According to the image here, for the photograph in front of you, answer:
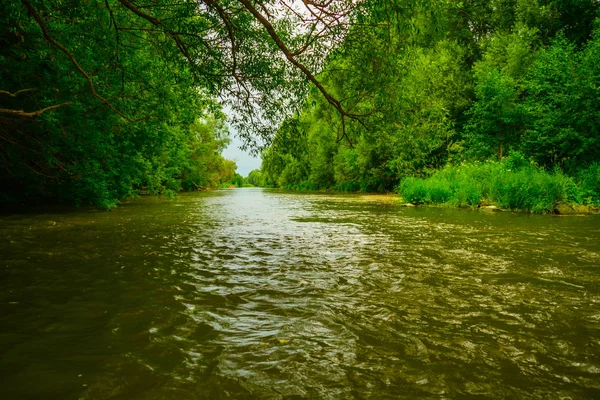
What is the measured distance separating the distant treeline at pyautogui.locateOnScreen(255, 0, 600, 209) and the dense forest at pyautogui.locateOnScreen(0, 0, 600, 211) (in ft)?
0.23

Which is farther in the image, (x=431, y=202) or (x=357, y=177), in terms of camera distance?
(x=357, y=177)

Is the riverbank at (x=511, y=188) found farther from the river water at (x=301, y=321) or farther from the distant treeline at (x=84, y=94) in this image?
the distant treeline at (x=84, y=94)

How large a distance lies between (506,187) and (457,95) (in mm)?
20910

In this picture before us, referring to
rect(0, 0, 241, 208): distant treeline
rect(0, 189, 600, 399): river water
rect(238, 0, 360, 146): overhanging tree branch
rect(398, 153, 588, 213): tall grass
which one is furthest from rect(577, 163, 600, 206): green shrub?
rect(0, 0, 241, 208): distant treeline

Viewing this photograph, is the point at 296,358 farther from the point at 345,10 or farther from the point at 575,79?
the point at 575,79

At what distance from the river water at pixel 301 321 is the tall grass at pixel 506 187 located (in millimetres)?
9418

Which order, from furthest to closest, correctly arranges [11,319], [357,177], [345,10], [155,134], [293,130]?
[357,177] < [155,134] < [293,130] < [345,10] < [11,319]

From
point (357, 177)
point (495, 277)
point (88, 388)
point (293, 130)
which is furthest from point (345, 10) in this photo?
point (357, 177)

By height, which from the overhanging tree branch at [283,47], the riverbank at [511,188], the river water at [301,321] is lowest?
the river water at [301,321]

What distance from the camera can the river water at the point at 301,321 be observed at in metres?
2.91

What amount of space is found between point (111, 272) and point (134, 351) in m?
3.36

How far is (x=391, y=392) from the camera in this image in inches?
110

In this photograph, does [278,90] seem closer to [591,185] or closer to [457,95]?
[591,185]

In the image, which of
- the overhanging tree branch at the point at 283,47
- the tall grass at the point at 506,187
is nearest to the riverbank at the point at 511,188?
the tall grass at the point at 506,187
